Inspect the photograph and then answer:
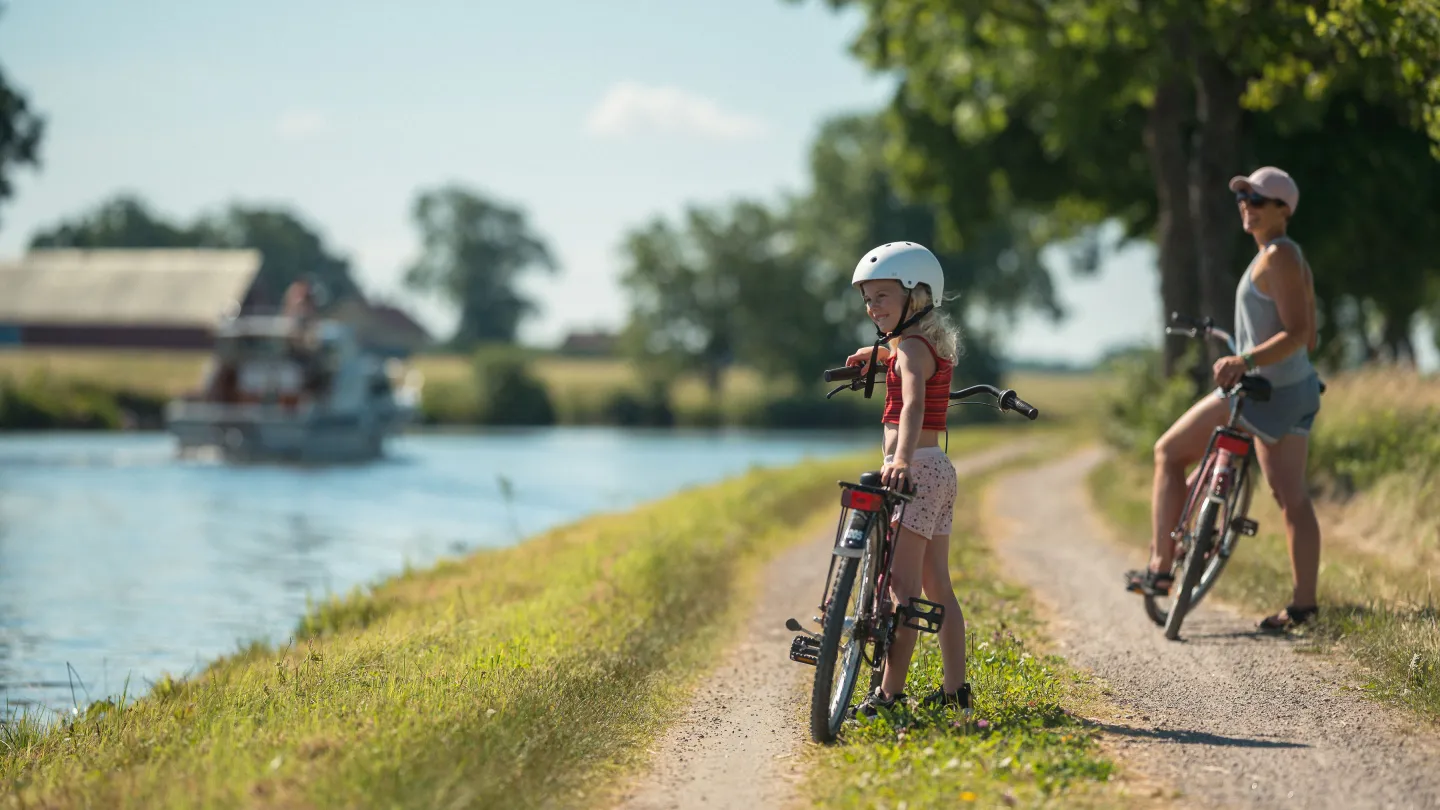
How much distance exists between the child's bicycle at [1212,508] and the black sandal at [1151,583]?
0.21 ft

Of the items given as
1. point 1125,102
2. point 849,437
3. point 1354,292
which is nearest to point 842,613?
point 1125,102

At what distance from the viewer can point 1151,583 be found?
8469 mm

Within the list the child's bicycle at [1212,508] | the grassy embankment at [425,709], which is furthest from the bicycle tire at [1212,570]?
the grassy embankment at [425,709]

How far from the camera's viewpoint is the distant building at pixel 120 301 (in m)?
80.9

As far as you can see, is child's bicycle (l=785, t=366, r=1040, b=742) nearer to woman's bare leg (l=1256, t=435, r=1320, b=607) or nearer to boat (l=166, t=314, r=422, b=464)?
woman's bare leg (l=1256, t=435, r=1320, b=607)

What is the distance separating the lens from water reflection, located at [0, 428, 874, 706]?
37.9 ft

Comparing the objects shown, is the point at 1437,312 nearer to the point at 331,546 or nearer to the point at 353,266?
the point at 331,546

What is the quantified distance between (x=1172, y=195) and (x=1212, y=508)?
11.8m

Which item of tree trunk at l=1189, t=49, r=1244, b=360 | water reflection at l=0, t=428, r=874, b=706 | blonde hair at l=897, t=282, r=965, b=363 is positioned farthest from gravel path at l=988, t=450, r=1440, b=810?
tree trunk at l=1189, t=49, r=1244, b=360

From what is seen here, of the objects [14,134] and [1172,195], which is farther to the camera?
[14,134]

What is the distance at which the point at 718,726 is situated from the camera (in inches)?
251

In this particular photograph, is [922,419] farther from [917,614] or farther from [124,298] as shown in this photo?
[124,298]

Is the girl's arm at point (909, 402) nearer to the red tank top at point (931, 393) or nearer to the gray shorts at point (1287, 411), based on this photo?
the red tank top at point (931, 393)

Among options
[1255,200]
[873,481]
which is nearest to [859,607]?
[873,481]
